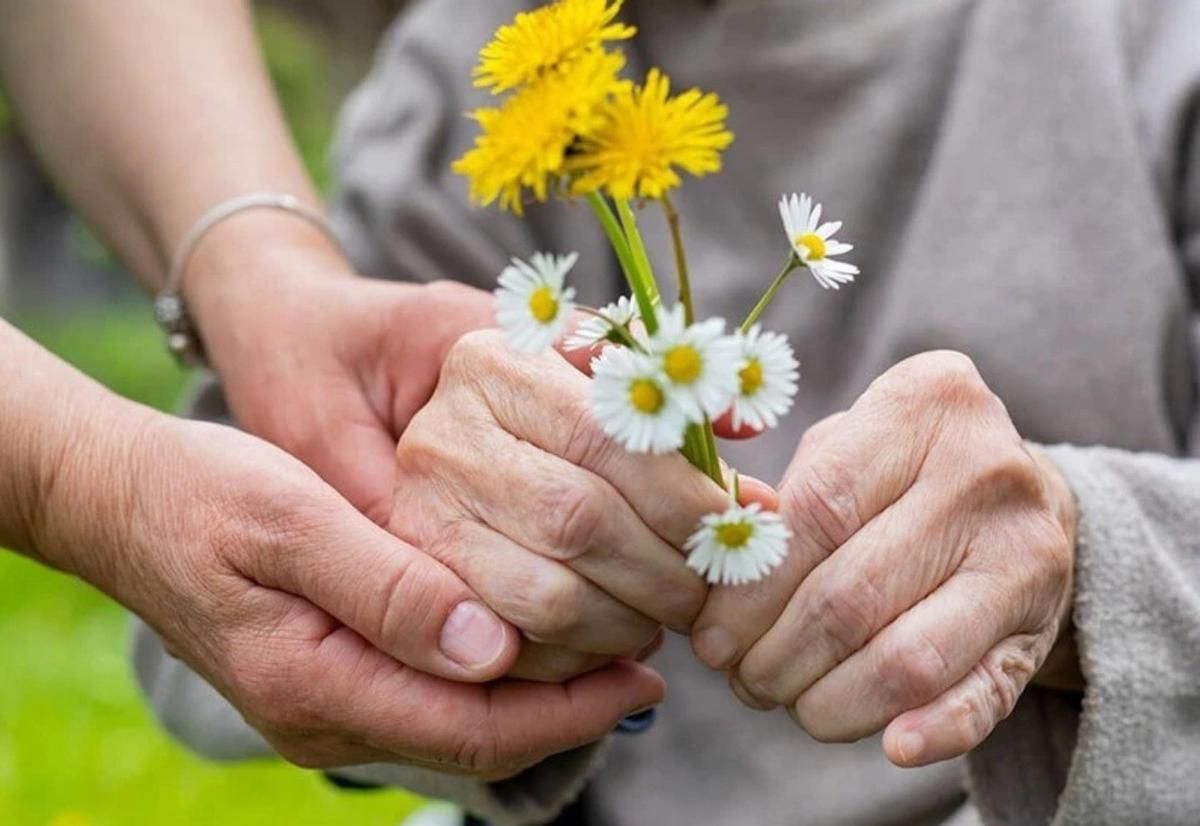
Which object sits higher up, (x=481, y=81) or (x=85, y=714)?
(x=481, y=81)

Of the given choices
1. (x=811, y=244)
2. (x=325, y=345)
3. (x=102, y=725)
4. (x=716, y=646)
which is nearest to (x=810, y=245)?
(x=811, y=244)

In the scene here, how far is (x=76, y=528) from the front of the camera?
0.88 meters

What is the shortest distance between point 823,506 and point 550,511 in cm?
13

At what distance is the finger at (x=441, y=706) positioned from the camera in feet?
2.59

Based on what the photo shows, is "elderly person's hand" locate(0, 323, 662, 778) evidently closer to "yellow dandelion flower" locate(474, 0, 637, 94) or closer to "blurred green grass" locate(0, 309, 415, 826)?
"yellow dandelion flower" locate(474, 0, 637, 94)

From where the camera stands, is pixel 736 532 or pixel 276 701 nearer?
pixel 736 532

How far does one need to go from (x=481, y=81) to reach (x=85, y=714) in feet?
5.85

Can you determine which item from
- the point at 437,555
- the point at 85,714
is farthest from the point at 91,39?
the point at 85,714

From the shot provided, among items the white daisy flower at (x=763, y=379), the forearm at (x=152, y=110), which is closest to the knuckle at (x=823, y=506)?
the white daisy flower at (x=763, y=379)

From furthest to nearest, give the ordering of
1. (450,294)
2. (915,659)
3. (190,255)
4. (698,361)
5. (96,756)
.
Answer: (96,756) < (190,255) < (450,294) < (915,659) < (698,361)

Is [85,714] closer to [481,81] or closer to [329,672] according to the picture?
[329,672]

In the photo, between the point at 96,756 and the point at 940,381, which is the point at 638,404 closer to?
the point at 940,381

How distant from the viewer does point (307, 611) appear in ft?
2.62

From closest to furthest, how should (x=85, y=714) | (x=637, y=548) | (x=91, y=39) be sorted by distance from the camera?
(x=637, y=548) → (x=91, y=39) → (x=85, y=714)
